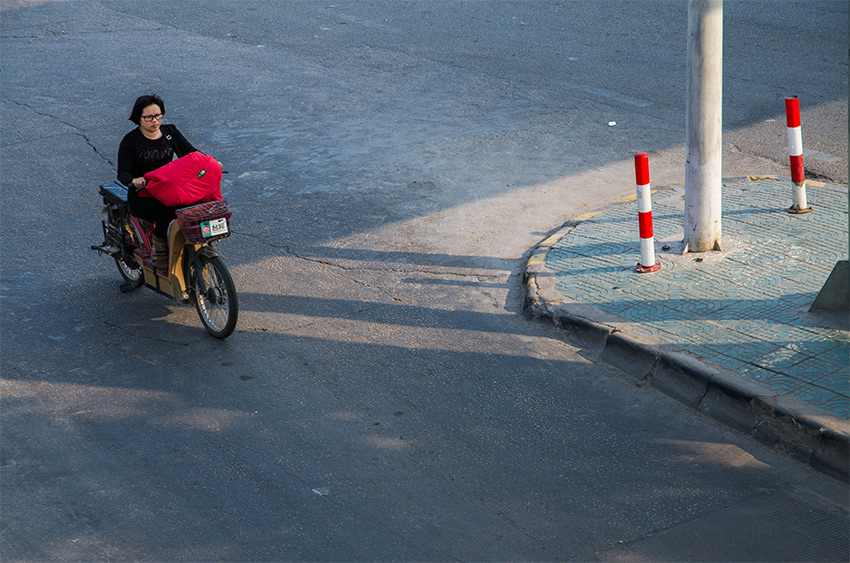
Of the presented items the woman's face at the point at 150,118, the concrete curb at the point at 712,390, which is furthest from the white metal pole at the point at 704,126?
the woman's face at the point at 150,118

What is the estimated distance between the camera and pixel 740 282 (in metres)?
6.73

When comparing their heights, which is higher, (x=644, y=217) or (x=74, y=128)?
(x=74, y=128)

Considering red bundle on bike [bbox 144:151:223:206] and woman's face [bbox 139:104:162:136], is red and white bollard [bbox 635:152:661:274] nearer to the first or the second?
red bundle on bike [bbox 144:151:223:206]

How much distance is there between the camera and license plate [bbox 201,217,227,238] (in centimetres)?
637

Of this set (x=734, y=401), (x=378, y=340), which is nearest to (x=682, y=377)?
(x=734, y=401)

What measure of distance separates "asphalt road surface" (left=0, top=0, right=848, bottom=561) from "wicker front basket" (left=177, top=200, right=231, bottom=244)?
79 centimetres

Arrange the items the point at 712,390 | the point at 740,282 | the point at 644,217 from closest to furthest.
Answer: the point at 712,390 < the point at 740,282 < the point at 644,217

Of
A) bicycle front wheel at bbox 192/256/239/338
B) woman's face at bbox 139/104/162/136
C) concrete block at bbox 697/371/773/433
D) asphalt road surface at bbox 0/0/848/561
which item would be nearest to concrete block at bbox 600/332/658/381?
asphalt road surface at bbox 0/0/848/561

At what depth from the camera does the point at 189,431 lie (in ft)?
17.7

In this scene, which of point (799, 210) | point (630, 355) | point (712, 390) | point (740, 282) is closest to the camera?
point (712, 390)

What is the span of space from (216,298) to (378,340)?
1.24 m

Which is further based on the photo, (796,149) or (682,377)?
(796,149)

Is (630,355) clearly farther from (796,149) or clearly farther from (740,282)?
(796,149)

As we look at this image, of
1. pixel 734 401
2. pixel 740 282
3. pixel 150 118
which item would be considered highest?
pixel 150 118
